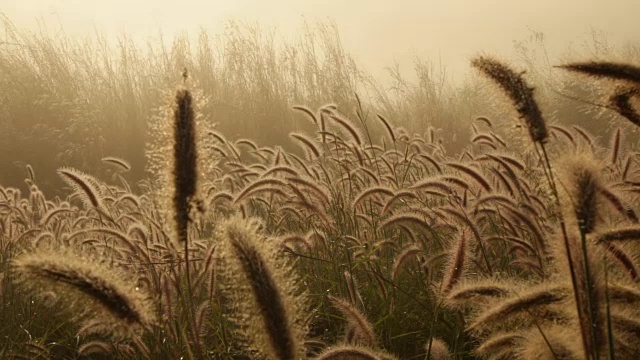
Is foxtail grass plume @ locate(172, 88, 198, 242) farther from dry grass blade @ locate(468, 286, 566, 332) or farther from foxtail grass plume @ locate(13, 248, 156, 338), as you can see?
dry grass blade @ locate(468, 286, 566, 332)

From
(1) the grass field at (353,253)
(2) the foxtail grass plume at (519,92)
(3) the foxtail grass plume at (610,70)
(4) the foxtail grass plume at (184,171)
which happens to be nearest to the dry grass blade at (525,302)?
(1) the grass field at (353,253)

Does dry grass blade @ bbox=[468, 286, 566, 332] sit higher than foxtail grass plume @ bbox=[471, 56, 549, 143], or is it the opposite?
foxtail grass plume @ bbox=[471, 56, 549, 143]

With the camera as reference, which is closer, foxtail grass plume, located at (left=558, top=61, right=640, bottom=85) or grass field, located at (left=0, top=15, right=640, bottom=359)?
grass field, located at (left=0, top=15, right=640, bottom=359)

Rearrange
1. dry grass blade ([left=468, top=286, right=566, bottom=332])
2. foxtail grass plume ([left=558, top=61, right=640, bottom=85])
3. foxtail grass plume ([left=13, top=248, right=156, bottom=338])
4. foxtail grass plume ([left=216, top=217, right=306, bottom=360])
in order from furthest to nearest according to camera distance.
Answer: foxtail grass plume ([left=558, top=61, right=640, bottom=85]) < dry grass blade ([left=468, top=286, right=566, bottom=332]) < foxtail grass plume ([left=13, top=248, right=156, bottom=338]) < foxtail grass plume ([left=216, top=217, right=306, bottom=360])

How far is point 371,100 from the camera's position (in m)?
10.6

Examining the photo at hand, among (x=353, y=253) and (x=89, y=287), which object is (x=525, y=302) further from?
(x=353, y=253)

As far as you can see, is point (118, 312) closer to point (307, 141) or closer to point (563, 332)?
point (563, 332)

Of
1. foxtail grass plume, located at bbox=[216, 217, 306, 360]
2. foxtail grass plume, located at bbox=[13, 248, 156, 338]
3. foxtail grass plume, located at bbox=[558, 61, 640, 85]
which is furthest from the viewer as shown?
foxtail grass plume, located at bbox=[558, 61, 640, 85]

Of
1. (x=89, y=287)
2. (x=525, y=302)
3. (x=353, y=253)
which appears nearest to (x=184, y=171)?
(x=89, y=287)

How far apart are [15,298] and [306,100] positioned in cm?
727

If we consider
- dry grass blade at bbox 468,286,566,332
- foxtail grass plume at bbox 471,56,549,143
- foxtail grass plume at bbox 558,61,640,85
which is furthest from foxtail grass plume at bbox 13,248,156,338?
foxtail grass plume at bbox 558,61,640,85

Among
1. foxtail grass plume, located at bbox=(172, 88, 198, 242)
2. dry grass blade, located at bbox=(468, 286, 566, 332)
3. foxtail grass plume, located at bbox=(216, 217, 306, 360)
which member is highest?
foxtail grass plume, located at bbox=(172, 88, 198, 242)

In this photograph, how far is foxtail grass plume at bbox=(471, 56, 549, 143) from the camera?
1.45 meters

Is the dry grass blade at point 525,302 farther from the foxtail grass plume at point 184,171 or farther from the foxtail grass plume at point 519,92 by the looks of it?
the foxtail grass plume at point 184,171
